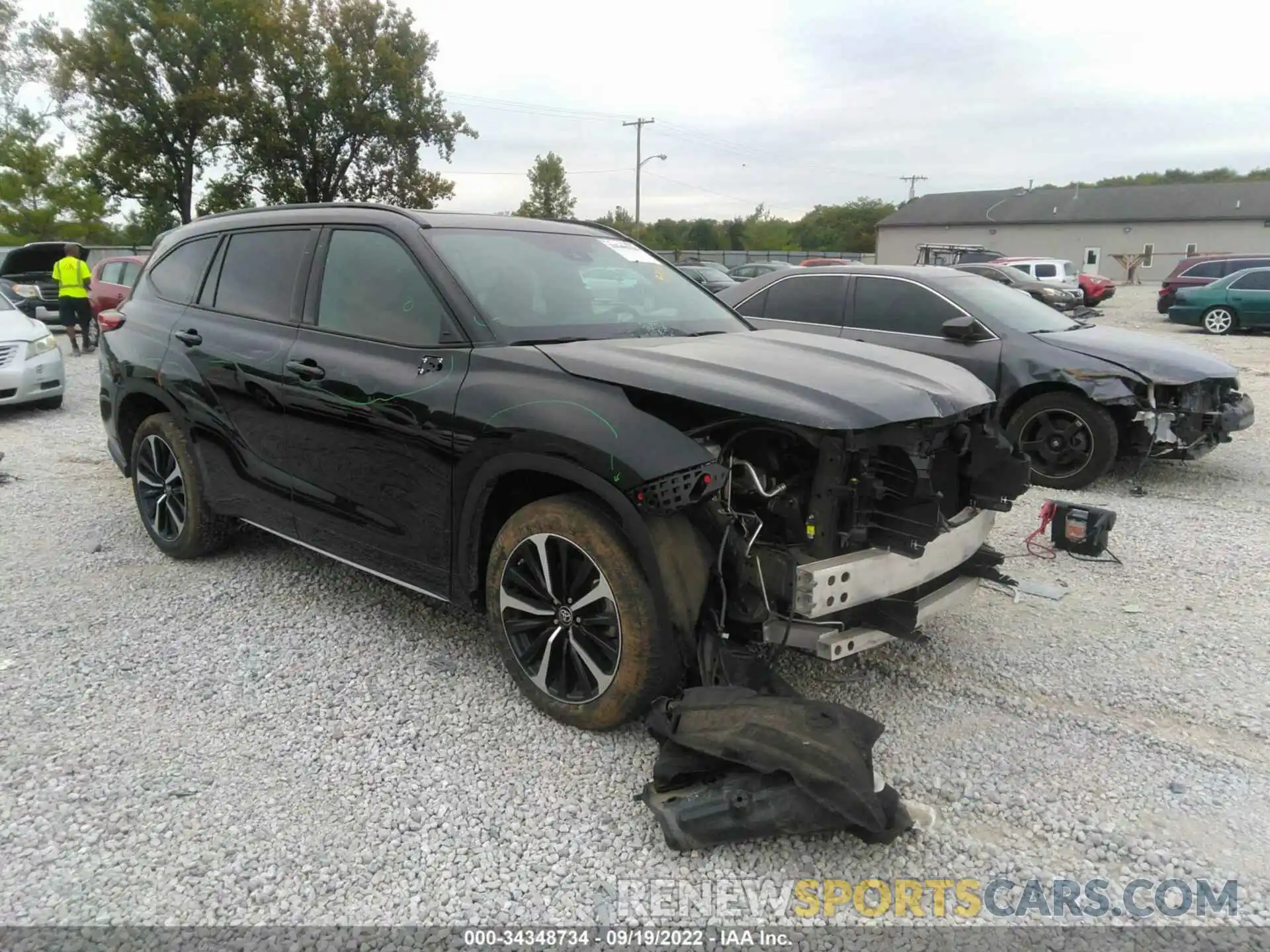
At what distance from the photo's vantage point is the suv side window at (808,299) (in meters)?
7.46

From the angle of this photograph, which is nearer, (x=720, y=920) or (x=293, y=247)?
(x=720, y=920)

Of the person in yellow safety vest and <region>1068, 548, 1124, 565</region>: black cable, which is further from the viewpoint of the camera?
the person in yellow safety vest

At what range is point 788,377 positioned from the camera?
3.06 m

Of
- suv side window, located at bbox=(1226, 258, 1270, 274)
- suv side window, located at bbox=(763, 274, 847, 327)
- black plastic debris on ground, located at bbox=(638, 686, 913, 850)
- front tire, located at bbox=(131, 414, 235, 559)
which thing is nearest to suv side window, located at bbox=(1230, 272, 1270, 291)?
suv side window, located at bbox=(1226, 258, 1270, 274)

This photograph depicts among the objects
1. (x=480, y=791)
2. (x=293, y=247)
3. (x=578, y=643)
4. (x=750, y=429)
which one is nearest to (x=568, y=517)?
(x=578, y=643)

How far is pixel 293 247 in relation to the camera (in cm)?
419

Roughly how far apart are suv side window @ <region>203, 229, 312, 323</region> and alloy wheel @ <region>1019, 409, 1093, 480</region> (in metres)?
5.35

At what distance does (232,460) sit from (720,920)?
3257mm

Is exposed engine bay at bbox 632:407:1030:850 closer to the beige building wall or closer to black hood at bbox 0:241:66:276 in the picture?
black hood at bbox 0:241:66:276

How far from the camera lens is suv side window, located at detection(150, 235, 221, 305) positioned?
4.76 metres

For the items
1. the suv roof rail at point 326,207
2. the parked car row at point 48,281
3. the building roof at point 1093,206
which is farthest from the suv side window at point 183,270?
the building roof at point 1093,206

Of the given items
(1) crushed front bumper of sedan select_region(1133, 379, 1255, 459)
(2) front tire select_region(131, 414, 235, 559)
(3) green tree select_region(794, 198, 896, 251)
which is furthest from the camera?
(3) green tree select_region(794, 198, 896, 251)

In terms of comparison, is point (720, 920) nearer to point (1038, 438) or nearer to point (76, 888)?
point (76, 888)

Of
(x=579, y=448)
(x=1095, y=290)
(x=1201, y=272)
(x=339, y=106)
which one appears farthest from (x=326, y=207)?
(x=339, y=106)
